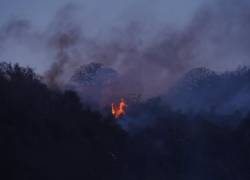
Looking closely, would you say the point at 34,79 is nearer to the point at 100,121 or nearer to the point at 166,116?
the point at 100,121

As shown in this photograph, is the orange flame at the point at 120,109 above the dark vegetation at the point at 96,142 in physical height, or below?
above

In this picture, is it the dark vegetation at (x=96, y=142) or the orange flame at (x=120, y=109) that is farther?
the orange flame at (x=120, y=109)

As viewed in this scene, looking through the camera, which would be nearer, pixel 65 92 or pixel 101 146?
pixel 101 146

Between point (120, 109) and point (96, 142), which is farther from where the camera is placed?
point (120, 109)

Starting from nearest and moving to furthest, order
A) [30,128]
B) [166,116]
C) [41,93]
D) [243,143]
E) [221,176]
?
1. [30,128]
2. [41,93]
3. [221,176]
4. [243,143]
5. [166,116]

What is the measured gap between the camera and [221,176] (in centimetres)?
Result: 5047

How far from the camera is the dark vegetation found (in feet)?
117

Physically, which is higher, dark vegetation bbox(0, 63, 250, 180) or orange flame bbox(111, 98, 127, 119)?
orange flame bbox(111, 98, 127, 119)

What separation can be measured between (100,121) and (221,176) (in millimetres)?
10638

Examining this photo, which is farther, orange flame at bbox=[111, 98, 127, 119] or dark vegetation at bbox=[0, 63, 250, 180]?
orange flame at bbox=[111, 98, 127, 119]

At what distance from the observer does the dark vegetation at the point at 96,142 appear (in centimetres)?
3578

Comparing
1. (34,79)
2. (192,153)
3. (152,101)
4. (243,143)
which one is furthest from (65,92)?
(152,101)

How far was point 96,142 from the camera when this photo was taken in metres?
43.8

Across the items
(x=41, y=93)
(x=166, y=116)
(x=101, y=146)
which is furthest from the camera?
(x=166, y=116)
